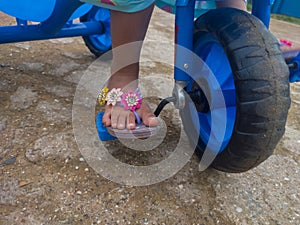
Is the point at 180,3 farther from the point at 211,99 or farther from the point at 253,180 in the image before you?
the point at 253,180

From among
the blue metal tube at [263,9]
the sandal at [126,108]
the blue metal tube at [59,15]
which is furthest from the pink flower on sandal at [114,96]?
the blue metal tube at [263,9]

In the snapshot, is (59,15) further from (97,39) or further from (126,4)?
(97,39)

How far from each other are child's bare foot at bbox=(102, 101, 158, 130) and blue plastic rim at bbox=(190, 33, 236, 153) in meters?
0.14

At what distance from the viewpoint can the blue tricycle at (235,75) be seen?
64 cm

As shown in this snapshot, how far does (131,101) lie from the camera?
2.86 feet

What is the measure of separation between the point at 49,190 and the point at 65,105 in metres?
0.40

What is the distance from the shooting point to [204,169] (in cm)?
88

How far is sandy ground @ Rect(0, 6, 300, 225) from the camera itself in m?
0.73

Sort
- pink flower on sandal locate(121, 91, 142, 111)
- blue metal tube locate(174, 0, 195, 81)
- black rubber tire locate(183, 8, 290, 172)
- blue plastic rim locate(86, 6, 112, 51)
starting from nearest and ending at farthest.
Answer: black rubber tire locate(183, 8, 290, 172) < blue metal tube locate(174, 0, 195, 81) < pink flower on sandal locate(121, 91, 142, 111) < blue plastic rim locate(86, 6, 112, 51)

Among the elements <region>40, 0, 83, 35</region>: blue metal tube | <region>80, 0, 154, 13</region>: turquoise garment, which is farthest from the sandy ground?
<region>80, 0, 154, 13</region>: turquoise garment

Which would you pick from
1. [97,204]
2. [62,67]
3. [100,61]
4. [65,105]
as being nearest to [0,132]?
[65,105]

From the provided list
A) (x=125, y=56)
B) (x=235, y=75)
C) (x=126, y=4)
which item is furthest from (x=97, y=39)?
(x=235, y=75)

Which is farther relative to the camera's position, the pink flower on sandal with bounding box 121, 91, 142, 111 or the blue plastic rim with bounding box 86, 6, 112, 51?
the blue plastic rim with bounding box 86, 6, 112, 51

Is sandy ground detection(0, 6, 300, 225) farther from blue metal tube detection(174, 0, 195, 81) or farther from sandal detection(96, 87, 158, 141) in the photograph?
blue metal tube detection(174, 0, 195, 81)
